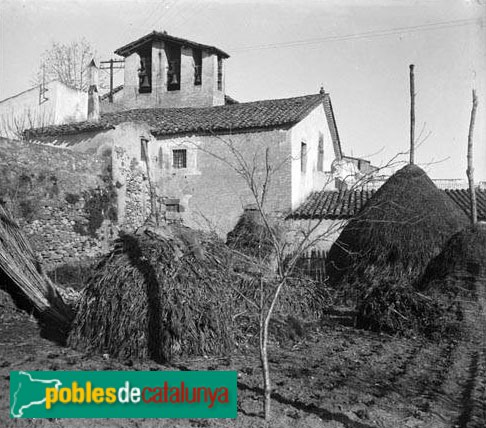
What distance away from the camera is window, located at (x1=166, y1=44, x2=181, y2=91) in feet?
75.3

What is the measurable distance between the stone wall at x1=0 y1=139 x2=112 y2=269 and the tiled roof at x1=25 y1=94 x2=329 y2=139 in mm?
2659

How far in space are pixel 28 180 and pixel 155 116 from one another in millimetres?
8428

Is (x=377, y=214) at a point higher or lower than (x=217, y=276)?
higher

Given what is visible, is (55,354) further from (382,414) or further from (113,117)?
(113,117)

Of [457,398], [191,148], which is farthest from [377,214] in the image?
[191,148]

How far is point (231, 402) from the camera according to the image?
4.25 m

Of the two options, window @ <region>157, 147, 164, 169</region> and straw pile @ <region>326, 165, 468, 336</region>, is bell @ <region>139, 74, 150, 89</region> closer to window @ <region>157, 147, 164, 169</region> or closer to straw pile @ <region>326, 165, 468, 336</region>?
window @ <region>157, 147, 164, 169</region>

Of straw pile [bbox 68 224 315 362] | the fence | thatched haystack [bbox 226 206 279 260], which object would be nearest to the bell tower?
the fence

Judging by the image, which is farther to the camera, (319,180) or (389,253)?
(319,180)

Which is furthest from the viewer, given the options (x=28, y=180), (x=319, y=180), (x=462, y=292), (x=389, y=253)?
(x=319, y=180)

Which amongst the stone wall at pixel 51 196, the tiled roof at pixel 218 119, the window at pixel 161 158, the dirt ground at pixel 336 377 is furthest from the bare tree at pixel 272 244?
the stone wall at pixel 51 196

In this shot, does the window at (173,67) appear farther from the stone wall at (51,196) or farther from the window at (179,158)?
the stone wall at (51,196)

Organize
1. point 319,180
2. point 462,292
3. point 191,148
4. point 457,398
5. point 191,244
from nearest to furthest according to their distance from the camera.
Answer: point 457,398
point 191,244
point 462,292
point 191,148
point 319,180

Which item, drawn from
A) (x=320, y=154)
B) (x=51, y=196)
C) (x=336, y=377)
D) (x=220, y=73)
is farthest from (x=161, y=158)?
(x=336, y=377)
